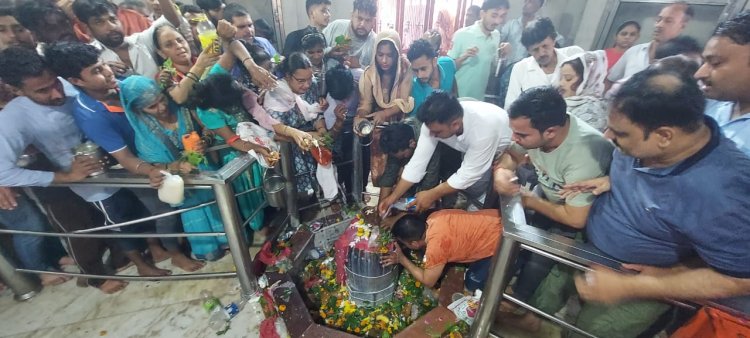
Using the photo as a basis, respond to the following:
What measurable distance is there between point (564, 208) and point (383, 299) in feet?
4.98

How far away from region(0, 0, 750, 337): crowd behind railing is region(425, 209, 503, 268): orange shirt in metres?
0.02

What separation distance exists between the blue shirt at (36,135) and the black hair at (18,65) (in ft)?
0.49

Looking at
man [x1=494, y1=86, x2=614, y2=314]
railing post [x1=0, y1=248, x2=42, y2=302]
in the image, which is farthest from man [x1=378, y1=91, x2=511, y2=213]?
railing post [x1=0, y1=248, x2=42, y2=302]

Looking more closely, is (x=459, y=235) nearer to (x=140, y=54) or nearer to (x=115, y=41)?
(x=140, y=54)

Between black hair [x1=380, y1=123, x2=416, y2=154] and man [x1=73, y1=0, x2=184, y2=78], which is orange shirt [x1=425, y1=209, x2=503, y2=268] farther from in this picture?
man [x1=73, y1=0, x2=184, y2=78]

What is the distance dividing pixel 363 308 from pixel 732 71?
271 centimetres

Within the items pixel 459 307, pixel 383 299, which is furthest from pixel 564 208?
pixel 383 299

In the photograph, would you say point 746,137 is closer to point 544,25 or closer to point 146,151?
point 544,25

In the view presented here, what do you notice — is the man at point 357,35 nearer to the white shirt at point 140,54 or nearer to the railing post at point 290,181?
the railing post at point 290,181

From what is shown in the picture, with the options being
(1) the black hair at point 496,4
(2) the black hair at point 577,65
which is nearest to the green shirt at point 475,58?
(1) the black hair at point 496,4

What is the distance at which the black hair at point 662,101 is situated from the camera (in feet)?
3.88

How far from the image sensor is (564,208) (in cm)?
177

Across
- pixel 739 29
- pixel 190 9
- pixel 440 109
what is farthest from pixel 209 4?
pixel 739 29

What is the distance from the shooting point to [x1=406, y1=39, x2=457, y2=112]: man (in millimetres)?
3233
